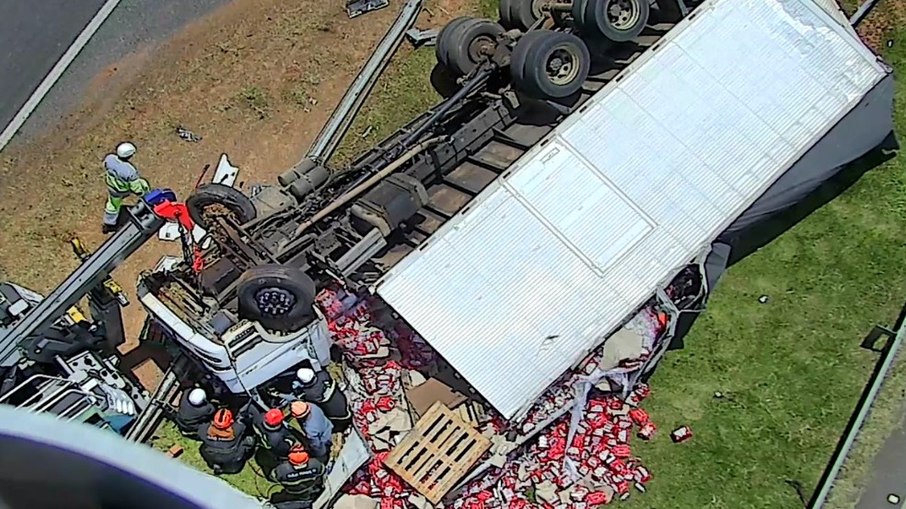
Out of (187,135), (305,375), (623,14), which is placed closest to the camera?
(305,375)

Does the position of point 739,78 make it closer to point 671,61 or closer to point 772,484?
point 671,61

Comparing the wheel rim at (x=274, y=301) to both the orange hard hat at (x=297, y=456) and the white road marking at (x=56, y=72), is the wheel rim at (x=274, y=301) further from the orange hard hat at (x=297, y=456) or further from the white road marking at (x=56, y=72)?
the white road marking at (x=56, y=72)

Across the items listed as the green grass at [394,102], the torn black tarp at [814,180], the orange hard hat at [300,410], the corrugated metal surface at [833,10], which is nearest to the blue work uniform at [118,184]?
the green grass at [394,102]

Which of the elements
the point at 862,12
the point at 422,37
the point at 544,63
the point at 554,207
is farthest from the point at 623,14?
the point at 862,12

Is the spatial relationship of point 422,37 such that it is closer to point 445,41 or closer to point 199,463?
point 445,41

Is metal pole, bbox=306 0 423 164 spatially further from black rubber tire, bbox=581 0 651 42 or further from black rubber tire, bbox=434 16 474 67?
black rubber tire, bbox=581 0 651 42

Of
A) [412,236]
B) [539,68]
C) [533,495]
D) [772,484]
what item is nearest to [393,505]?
[533,495]

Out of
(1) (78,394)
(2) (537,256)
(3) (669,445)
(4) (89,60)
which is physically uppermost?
(4) (89,60)

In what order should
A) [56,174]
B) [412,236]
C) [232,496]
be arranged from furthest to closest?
[56,174]
[412,236]
[232,496]
